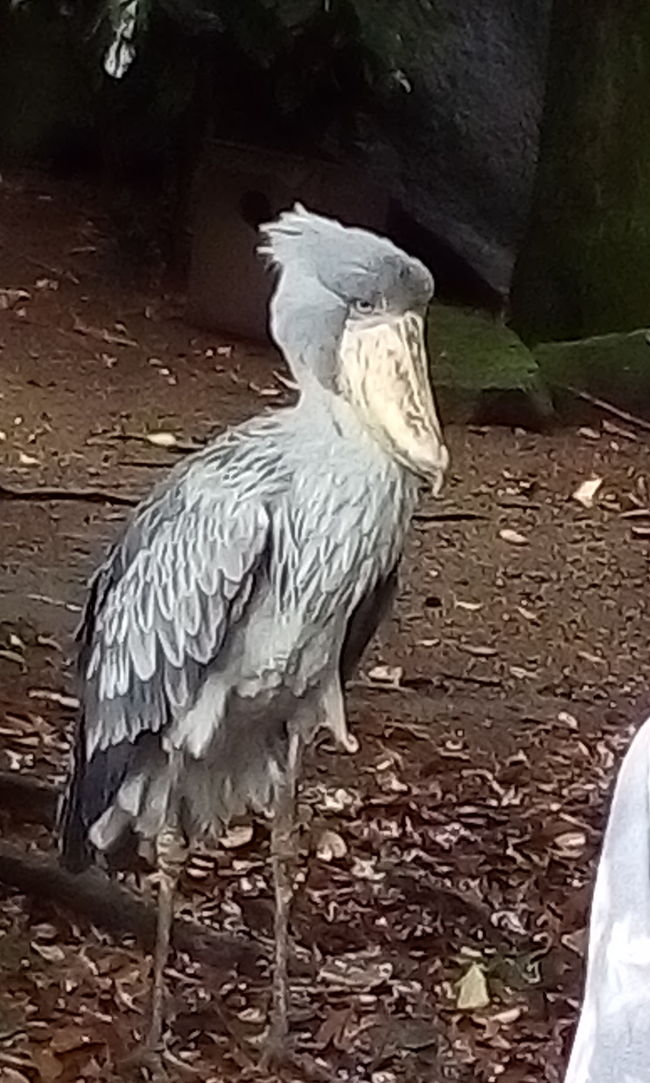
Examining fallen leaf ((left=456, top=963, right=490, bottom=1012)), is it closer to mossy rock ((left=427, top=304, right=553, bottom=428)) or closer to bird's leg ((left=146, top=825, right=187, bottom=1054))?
bird's leg ((left=146, top=825, right=187, bottom=1054))

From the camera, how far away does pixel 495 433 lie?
3066 millimetres

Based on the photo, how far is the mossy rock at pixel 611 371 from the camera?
3160mm

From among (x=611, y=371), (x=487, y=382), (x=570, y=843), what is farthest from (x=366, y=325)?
(x=611, y=371)

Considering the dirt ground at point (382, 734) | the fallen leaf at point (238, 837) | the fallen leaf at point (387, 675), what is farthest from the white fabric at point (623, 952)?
the fallen leaf at point (387, 675)

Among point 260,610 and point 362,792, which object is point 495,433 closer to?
point 362,792

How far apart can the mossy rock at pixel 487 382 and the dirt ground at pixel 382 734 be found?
0.16 ft

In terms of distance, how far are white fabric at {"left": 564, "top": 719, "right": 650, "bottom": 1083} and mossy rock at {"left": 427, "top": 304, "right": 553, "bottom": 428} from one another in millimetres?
2313

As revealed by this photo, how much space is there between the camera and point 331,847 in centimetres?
191

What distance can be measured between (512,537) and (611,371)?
57 centimetres

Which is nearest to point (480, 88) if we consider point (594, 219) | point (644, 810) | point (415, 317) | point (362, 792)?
point (594, 219)

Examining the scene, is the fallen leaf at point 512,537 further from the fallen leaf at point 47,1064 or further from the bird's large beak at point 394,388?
the bird's large beak at point 394,388

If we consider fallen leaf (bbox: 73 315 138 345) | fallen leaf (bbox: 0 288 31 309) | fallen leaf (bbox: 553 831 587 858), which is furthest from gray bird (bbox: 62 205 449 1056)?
fallen leaf (bbox: 0 288 31 309)

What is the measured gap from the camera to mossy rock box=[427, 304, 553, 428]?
10.1 ft

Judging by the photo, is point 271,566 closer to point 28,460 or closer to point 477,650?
point 477,650
